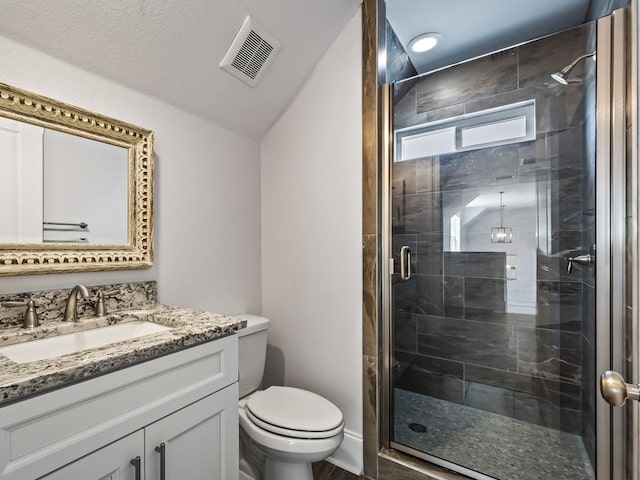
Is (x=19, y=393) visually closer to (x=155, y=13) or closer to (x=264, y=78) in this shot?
(x=155, y=13)

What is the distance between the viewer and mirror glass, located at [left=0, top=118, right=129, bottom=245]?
3.44 feet

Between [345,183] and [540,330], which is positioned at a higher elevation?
[345,183]

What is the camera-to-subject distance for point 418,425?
5.68ft

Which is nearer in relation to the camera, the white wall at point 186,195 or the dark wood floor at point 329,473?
the white wall at point 186,195

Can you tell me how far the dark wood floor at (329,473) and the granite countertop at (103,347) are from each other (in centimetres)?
98

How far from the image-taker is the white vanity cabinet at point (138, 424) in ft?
2.17

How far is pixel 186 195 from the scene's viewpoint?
5.15 feet

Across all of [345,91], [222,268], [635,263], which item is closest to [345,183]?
[345,91]

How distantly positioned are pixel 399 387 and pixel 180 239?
141 cm

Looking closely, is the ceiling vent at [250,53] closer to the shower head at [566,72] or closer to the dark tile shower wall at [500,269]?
the dark tile shower wall at [500,269]

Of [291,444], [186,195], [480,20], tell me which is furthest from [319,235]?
[480,20]

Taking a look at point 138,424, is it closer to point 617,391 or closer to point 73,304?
point 73,304

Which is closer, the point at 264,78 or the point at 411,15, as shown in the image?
the point at 264,78

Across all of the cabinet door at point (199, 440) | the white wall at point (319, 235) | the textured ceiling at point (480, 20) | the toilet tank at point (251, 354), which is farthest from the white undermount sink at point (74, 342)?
the textured ceiling at point (480, 20)
